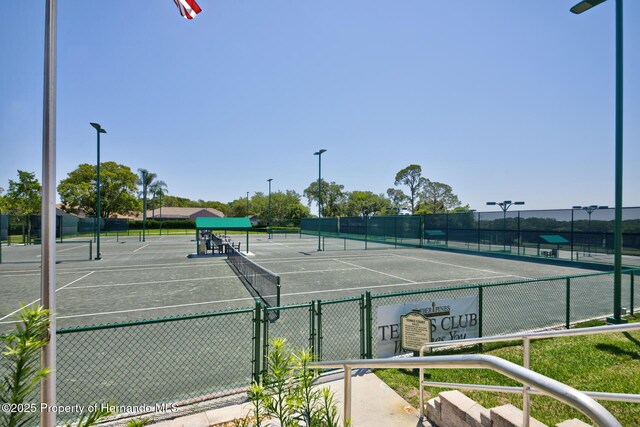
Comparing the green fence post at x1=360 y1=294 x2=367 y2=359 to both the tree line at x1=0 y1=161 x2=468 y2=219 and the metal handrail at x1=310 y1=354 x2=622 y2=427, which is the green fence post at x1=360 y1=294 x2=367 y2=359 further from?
the tree line at x1=0 y1=161 x2=468 y2=219

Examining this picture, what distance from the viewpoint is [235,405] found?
4848 millimetres

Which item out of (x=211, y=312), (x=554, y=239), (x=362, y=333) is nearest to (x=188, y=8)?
(x=362, y=333)

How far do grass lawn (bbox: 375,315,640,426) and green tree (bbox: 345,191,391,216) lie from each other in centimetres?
7541

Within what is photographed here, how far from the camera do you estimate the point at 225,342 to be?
23.8 feet

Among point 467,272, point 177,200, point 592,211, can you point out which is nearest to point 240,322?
point 467,272

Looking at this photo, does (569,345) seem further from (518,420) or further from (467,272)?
(467,272)

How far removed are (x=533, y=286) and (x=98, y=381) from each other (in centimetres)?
1409

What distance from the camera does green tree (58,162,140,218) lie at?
5947 cm

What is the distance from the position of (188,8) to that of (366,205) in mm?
80333

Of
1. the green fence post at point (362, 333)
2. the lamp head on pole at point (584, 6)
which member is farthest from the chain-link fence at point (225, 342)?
the lamp head on pole at point (584, 6)

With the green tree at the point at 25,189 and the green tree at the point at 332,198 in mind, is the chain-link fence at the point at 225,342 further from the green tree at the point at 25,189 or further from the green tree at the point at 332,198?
the green tree at the point at 332,198

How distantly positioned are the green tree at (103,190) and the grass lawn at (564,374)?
6989 cm

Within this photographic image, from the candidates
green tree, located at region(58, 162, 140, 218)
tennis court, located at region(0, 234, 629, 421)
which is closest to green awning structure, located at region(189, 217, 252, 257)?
tennis court, located at region(0, 234, 629, 421)

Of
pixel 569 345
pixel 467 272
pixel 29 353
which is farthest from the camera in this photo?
pixel 467 272
